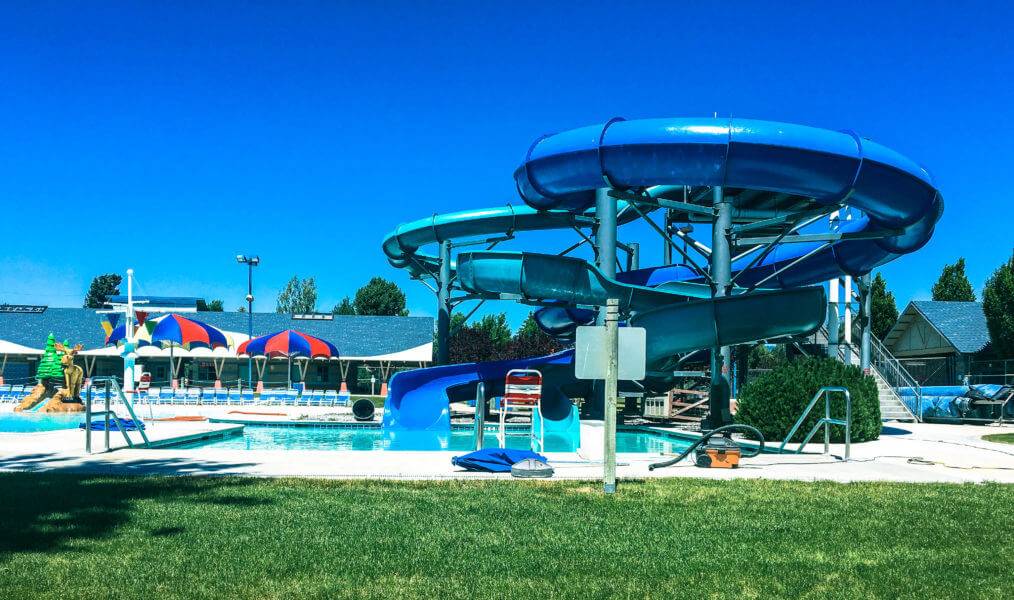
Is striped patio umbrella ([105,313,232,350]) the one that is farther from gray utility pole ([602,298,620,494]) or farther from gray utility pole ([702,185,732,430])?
gray utility pole ([602,298,620,494])

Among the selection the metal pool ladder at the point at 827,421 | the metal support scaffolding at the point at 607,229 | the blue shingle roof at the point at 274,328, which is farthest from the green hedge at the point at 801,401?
the blue shingle roof at the point at 274,328

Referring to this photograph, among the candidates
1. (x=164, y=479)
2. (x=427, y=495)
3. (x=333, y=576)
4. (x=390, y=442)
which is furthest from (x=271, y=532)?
(x=390, y=442)

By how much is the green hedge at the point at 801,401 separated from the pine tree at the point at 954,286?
39.5 meters

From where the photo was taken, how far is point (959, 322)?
125 ft

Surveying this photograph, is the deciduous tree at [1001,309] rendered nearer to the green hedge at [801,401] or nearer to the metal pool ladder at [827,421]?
the green hedge at [801,401]

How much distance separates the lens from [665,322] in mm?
16203

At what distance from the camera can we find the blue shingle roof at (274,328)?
49.6 meters

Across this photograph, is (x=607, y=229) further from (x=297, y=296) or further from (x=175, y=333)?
(x=297, y=296)


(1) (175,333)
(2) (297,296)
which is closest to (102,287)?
(2) (297,296)

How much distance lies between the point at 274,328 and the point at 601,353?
4784 cm

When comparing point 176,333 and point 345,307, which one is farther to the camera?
point 345,307

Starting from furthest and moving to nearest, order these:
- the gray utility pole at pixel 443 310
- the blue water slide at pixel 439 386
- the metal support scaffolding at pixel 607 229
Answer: the gray utility pole at pixel 443 310
the blue water slide at pixel 439 386
the metal support scaffolding at pixel 607 229

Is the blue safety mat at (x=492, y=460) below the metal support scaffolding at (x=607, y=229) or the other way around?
below

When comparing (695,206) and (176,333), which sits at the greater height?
(695,206)
